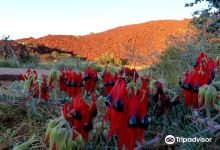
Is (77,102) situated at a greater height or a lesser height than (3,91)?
greater

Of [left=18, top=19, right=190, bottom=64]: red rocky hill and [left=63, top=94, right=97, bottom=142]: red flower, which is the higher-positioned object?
[left=63, top=94, right=97, bottom=142]: red flower

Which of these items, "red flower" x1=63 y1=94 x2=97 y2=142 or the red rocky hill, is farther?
the red rocky hill

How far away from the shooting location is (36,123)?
2355 mm

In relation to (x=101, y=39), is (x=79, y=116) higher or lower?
higher

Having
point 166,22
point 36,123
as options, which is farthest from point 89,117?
point 166,22

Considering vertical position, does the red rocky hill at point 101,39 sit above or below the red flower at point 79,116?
below

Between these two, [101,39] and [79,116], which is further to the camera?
[101,39]

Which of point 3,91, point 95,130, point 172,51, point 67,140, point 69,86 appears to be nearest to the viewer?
point 67,140

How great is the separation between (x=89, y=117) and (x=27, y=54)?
11.4 meters

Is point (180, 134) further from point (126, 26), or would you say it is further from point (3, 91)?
point (126, 26)

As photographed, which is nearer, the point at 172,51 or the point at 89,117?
the point at 89,117

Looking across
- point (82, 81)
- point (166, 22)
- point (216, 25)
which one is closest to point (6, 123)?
point (82, 81)

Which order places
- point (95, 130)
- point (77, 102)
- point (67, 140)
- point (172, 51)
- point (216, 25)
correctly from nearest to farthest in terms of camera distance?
point (67, 140) → point (77, 102) → point (95, 130) → point (172, 51) → point (216, 25)

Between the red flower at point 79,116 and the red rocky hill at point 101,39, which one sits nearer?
the red flower at point 79,116
